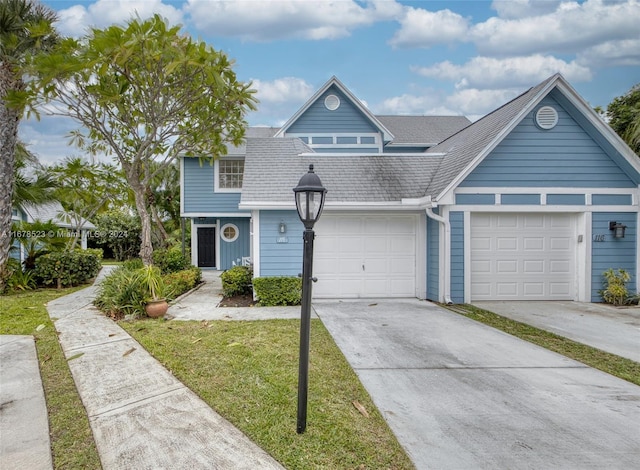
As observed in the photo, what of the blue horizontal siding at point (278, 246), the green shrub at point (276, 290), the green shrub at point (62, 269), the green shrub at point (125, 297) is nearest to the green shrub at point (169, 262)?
the green shrub at point (62, 269)

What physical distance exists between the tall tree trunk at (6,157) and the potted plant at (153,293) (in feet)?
17.7

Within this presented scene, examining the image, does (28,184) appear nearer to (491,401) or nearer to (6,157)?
(6,157)

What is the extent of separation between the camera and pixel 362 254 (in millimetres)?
9633

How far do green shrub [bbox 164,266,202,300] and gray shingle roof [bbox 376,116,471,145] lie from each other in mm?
11016

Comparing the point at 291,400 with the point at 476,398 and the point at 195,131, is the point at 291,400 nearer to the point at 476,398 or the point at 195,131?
the point at 476,398

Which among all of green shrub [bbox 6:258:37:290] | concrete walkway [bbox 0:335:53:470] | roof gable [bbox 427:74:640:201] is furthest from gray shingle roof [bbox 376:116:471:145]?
concrete walkway [bbox 0:335:53:470]

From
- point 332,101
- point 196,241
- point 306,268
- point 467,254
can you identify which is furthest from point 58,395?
point 332,101

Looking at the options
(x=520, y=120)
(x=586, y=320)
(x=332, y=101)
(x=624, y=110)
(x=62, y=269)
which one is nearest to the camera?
(x=586, y=320)

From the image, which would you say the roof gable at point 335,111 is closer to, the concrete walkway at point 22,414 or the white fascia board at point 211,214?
the white fascia board at point 211,214

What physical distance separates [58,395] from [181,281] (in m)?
6.82

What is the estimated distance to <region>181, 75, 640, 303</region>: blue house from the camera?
8.84m

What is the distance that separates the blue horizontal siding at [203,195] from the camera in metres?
15.9

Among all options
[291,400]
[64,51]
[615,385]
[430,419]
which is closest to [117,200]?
[64,51]

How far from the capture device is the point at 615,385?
4281 mm
